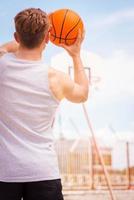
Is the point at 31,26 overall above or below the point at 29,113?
above

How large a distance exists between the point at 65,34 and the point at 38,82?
2.37ft

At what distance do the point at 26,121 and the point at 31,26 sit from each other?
0.33 metres

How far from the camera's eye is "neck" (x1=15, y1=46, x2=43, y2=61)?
1902mm

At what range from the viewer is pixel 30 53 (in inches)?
75.0

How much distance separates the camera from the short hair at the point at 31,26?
6.01ft

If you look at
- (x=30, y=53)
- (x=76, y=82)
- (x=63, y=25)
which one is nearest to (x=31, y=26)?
(x=30, y=53)

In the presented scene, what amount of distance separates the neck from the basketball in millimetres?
563

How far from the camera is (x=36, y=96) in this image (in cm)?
188

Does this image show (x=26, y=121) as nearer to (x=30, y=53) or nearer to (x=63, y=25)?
(x=30, y=53)

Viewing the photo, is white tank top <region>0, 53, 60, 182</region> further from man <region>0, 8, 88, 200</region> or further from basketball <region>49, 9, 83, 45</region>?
basketball <region>49, 9, 83, 45</region>

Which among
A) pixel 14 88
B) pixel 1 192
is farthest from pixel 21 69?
pixel 1 192

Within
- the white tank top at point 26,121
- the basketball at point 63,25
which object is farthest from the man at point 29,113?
the basketball at point 63,25

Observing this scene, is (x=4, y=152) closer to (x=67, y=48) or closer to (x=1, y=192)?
(x=1, y=192)

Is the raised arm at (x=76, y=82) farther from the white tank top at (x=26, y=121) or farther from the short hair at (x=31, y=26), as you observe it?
the short hair at (x=31, y=26)
